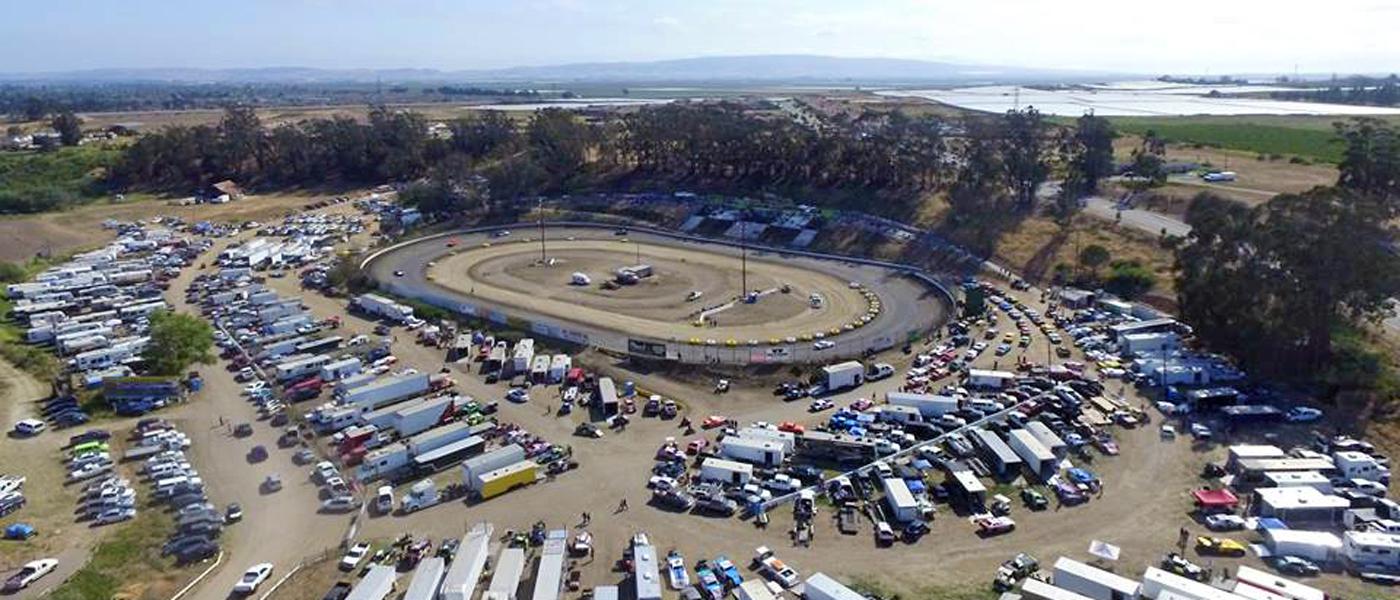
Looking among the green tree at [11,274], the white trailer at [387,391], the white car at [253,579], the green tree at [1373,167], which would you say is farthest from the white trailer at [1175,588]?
the green tree at [11,274]

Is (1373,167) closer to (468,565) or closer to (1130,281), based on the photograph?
(1130,281)

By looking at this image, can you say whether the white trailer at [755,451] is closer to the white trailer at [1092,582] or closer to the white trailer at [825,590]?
the white trailer at [825,590]

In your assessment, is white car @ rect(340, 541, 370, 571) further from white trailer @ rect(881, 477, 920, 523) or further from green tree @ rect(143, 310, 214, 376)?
green tree @ rect(143, 310, 214, 376)

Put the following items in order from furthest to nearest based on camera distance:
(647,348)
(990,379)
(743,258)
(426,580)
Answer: (743,258) → (647,348) → (990,379) → (426,580)

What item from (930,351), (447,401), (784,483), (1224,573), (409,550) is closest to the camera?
→ (1224,573)

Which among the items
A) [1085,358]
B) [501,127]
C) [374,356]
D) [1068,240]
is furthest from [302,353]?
[501,127]

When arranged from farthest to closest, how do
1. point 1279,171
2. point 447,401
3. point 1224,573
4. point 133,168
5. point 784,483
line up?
1. point 133,168
2. point 1279,171
3. point 447,401
4. point 784,483
5. point 1224,573

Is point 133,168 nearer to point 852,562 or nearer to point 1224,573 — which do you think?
point 852,562

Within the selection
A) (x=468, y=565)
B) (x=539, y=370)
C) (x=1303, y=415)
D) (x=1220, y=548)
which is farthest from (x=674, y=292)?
(x=1220, y=548)
